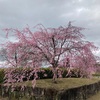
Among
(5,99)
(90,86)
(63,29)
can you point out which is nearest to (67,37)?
(63,29)

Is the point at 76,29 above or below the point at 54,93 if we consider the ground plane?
above

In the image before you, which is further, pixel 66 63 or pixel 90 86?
pixel 90 86

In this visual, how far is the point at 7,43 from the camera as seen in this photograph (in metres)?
8.60

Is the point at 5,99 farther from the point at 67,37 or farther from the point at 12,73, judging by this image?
the point at 67,37

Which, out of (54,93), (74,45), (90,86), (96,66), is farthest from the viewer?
(90,86)

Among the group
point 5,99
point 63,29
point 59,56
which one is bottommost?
point 5,99

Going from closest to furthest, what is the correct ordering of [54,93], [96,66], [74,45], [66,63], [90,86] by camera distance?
[54,93] → [66,63] → [74,45] → [96,66] → [90,86]

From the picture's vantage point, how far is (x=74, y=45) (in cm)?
851

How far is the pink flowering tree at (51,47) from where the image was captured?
8258 mm

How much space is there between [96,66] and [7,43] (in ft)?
14.1

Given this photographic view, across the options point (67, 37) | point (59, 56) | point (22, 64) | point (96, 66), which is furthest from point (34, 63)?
point (96, 66)

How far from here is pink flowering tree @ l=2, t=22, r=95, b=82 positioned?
27.1ft

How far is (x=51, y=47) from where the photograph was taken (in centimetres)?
866

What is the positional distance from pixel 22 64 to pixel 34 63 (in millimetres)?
687
